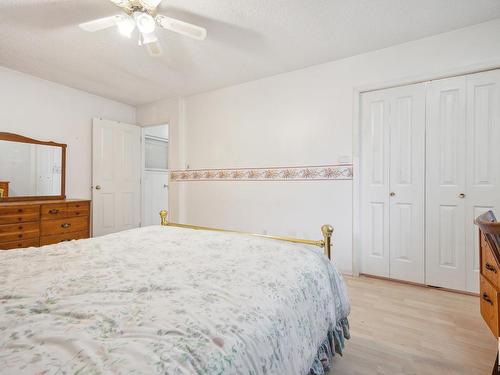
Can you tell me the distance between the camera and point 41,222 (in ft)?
9.68

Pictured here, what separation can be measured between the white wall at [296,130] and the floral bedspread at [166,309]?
5.48ft

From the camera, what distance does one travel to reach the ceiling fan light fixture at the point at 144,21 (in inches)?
69.0

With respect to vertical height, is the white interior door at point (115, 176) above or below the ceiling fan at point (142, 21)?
below

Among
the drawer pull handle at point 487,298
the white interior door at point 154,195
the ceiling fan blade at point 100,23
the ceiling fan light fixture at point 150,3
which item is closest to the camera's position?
the drawer pull handle at point 487,298

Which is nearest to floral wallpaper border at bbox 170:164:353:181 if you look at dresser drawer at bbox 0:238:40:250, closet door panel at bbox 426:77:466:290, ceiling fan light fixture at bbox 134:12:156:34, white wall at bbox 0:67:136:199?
closet door panel at bbox 426:77:466:290

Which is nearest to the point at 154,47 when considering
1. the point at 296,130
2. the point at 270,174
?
the point at 296,130

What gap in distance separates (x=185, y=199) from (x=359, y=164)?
2.63 meters

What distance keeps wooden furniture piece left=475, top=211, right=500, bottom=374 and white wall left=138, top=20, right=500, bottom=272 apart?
1564mm

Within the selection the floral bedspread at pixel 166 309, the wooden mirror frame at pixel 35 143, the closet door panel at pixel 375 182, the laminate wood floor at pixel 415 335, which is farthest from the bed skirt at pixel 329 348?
the wooden mirror frame at pixel 35 143

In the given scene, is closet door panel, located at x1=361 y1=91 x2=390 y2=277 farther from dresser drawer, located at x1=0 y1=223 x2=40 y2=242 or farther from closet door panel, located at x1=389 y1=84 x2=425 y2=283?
dresser drawer, located at x1=0 y1=223 x2=40 y2=242

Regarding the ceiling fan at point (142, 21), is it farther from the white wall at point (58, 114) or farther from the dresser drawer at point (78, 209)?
the dresser drawer at point (78, 209)

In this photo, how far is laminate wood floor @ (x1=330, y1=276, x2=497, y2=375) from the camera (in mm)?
1379

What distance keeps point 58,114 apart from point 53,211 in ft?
4.72

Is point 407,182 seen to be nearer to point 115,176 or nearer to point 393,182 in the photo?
point 393,182
